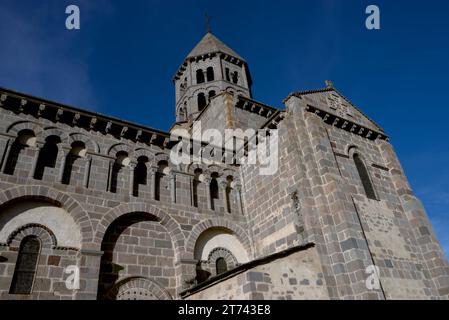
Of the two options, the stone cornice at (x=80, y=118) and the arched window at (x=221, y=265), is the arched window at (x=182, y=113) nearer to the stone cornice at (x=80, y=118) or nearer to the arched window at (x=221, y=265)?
the stone cornice at (x=80, y=118)

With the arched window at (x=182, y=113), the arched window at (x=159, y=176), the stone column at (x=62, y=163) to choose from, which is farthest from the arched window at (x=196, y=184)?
the arched window at (x=182, y=113)

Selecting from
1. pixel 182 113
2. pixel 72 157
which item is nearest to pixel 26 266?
pixel 72 157

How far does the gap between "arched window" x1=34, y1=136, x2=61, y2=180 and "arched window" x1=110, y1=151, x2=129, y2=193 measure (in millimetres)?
1698

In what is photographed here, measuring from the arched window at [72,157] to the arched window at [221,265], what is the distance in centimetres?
523

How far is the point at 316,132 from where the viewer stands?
35.7ft

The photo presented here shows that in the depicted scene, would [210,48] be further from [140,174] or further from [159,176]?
[140,174]

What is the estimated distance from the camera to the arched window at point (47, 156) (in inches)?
364

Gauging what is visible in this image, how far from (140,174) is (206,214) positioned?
262cm

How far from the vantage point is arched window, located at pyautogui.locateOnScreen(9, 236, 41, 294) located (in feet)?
25.2

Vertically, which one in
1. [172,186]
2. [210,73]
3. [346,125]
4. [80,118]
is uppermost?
[210,73]

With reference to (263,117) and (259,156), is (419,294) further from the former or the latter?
(263,117)

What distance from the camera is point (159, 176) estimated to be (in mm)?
11375

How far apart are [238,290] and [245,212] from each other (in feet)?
16.1

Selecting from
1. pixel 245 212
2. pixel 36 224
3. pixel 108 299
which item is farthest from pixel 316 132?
pixel 36 224
